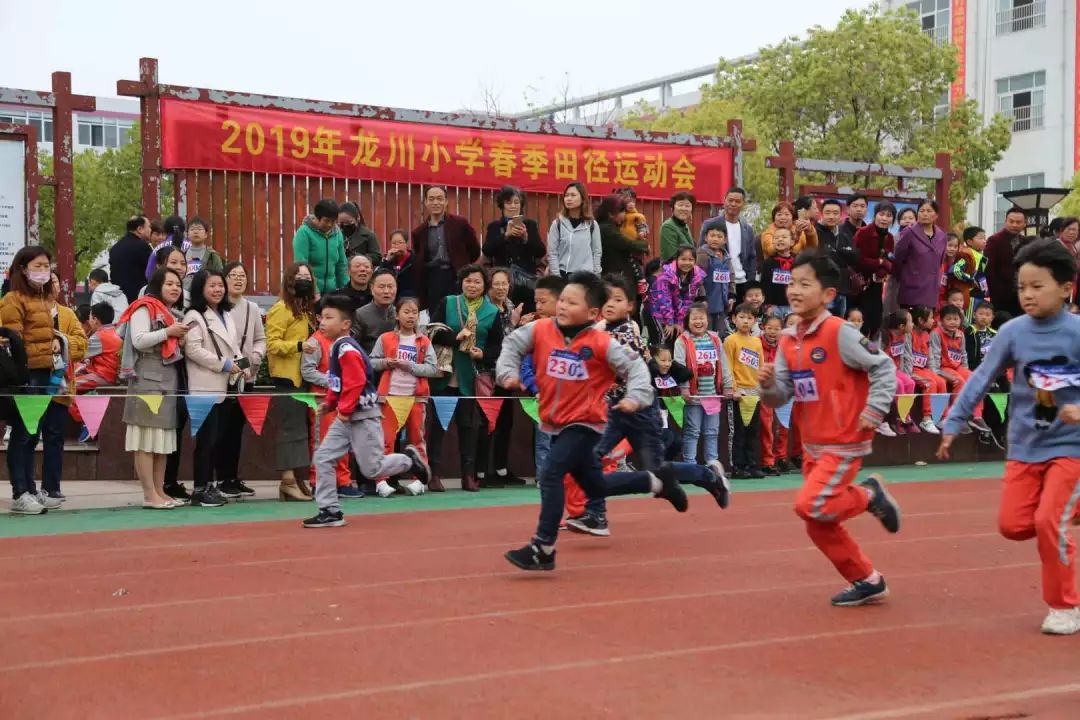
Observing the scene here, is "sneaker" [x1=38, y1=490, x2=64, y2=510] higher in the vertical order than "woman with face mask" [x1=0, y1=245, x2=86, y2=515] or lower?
lower

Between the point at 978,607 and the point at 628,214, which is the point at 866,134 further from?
the point at 978,607

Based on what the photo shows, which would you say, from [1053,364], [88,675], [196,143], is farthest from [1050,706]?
[196,143]

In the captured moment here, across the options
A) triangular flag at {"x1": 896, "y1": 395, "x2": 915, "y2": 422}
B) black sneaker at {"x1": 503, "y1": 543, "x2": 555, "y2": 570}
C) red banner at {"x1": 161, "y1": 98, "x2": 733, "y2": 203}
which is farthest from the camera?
triangular flag at {"x1": 896, "y1": 395, "x2": 915, "y2": 422}

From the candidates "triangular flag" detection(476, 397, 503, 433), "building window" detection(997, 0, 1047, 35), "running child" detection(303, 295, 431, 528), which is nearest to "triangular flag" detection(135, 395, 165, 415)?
"running child" detection(303, 295, 431, 528)

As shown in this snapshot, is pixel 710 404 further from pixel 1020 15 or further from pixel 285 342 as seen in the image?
pixel 1020 15

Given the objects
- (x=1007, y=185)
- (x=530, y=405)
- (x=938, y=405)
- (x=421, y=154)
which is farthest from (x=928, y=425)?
(x=1007, y=185)

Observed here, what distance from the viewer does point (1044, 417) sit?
272 inches

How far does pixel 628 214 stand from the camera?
51.9 feet

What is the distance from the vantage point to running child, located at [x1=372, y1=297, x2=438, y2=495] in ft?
43.8

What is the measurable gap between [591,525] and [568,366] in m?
1.90

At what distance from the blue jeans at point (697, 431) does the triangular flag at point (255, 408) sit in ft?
14.9

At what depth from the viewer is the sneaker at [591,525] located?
10.3 m

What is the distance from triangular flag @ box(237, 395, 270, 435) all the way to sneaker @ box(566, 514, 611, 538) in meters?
3.47

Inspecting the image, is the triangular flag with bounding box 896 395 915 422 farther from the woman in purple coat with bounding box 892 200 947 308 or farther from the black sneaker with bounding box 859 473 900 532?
the black sneaker with bounding box 859 473 900 532
